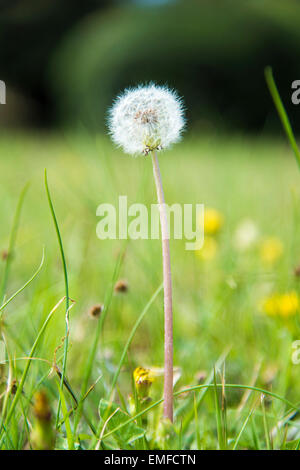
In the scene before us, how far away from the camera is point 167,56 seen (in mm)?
4992

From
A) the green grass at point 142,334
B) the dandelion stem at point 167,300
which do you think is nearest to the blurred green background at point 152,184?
the green grass at point 142,334

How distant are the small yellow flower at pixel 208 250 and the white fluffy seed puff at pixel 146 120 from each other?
0.78 metres

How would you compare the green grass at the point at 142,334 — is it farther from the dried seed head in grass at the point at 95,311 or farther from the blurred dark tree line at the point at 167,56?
the blurred dark tree line at the point at 167,56

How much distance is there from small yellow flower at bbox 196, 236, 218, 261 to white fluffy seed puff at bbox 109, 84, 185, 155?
784mm

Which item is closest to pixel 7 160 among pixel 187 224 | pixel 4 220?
pixel 4 220

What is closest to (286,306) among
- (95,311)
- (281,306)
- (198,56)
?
(281,306)

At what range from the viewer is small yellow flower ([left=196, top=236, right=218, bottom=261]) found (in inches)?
48.2

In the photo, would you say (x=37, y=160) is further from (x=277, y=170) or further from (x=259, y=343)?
(x=259, y=343)

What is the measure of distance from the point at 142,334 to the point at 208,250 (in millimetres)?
383

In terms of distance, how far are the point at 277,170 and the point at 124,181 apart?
961mm

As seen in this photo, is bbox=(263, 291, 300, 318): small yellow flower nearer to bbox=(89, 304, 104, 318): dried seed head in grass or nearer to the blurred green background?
the blurred green background

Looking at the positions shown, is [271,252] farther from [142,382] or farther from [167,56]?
[167,56]

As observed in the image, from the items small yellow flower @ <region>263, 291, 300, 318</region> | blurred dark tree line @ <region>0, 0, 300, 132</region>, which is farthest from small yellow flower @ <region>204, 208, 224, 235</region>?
blurred dark tree line @ <region>0, 0, 300, 132</region>

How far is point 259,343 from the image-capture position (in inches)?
33.3
